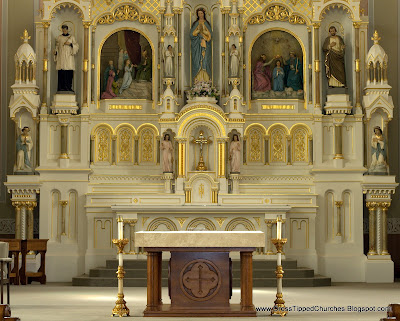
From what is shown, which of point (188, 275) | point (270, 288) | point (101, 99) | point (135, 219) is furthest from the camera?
point (101, 99)

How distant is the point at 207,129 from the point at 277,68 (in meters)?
2.49

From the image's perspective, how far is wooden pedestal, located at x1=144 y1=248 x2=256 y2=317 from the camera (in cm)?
1227

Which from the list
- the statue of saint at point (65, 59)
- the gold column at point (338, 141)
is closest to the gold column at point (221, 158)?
the gold column at point (338, 141)

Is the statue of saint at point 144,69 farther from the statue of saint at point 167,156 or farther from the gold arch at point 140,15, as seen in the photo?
the statue of saint at point 167,156

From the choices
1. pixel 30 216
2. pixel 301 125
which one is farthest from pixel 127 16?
pixel 30 216

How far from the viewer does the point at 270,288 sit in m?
19.2

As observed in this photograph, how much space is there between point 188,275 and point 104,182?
9977 millimetres

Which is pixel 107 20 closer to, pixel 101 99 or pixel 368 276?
pixel 101 99

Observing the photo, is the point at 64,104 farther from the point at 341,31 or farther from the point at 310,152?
the point at 341,31

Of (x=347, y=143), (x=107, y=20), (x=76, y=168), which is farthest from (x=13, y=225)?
(x=347, y=143)

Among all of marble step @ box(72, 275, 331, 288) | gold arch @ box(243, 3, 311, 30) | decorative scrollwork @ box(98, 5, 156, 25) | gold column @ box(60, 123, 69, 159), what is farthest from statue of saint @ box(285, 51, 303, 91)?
gold column @ box(60, 123, 69, 159)

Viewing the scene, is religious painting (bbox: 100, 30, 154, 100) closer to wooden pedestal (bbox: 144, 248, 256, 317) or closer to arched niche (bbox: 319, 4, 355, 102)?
arched niche (bbox: 319, 4, 355, 102)

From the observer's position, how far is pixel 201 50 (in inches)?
877

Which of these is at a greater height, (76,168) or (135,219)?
(76,168)
